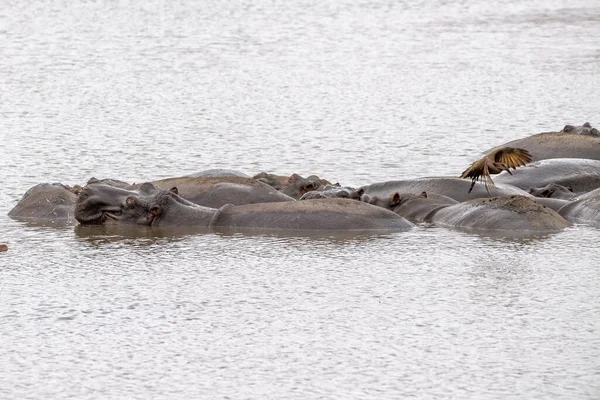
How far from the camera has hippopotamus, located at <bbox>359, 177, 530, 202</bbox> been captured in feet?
33.8

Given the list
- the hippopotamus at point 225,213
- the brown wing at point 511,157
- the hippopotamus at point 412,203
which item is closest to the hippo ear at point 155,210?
the hippopotamus at point 225,213

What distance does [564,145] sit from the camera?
484 inches

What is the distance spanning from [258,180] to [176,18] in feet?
55.2

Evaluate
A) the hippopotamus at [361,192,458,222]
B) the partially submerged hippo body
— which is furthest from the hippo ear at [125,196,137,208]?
the hippopotamus at [361,192,458,222]

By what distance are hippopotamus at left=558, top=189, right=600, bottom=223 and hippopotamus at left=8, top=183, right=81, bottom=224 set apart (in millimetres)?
3765

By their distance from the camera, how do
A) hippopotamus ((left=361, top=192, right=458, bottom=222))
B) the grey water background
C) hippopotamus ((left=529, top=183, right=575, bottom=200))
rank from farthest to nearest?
hippopotamus ((left=529, top=183, right=575, bottom=200)) → hippopotamus ((left=361, top=192, right=458, bottom=222)) → the grey water background

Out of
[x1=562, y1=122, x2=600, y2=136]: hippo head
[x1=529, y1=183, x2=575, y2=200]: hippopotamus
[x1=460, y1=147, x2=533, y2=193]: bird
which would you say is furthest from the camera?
[x1=562, y1=122, x2=600, y2=136]: hippo head

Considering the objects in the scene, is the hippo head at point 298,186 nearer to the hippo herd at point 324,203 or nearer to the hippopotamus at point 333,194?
the hippo herd at point 324,203

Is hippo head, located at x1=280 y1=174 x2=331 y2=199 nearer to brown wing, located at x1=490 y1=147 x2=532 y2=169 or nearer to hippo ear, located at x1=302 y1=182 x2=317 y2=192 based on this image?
hippo ear, located at x1=302 y1=182 x2=317 y2=192

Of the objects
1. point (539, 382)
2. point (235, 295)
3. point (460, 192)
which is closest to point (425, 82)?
point (460, 192)

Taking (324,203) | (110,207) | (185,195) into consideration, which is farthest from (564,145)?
(110,207)

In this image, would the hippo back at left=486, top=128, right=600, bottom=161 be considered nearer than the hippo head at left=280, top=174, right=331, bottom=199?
No

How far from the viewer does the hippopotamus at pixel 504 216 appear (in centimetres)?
940

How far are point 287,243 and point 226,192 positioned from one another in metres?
1.23
